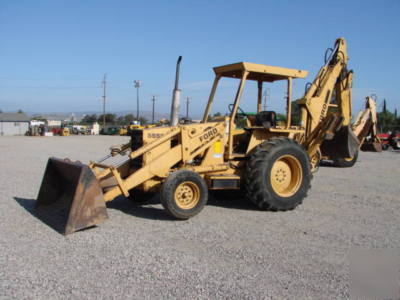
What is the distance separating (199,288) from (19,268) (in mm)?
1998

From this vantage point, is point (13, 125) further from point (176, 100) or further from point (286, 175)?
point (286, 175)

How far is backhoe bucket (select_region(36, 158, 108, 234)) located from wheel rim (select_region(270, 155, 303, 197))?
3.18m

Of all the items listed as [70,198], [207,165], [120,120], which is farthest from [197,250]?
[120,120]

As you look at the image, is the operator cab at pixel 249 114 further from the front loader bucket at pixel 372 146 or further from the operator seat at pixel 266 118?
the front loader bucket at pixel 372 146

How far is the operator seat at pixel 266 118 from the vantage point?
7.60 meters

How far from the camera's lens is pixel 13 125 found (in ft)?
210

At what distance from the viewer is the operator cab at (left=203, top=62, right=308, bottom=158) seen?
7.02 m

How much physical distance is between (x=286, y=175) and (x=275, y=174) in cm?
29

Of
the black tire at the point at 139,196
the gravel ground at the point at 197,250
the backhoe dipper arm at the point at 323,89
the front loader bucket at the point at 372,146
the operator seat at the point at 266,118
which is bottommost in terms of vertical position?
the gravel ground at the point at 197,250

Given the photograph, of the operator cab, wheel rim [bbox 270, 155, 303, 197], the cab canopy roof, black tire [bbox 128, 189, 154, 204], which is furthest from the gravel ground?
the cab canopy roof

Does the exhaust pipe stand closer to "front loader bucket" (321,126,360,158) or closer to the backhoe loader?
the backhoe loader

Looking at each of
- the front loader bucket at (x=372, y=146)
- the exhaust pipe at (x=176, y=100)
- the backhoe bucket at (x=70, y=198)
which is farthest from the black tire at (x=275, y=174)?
the front loader bucket at (x=372, y=146)

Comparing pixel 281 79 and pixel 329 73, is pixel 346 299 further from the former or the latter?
pixel 329 73

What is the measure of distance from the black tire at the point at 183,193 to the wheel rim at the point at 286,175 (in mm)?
1568
